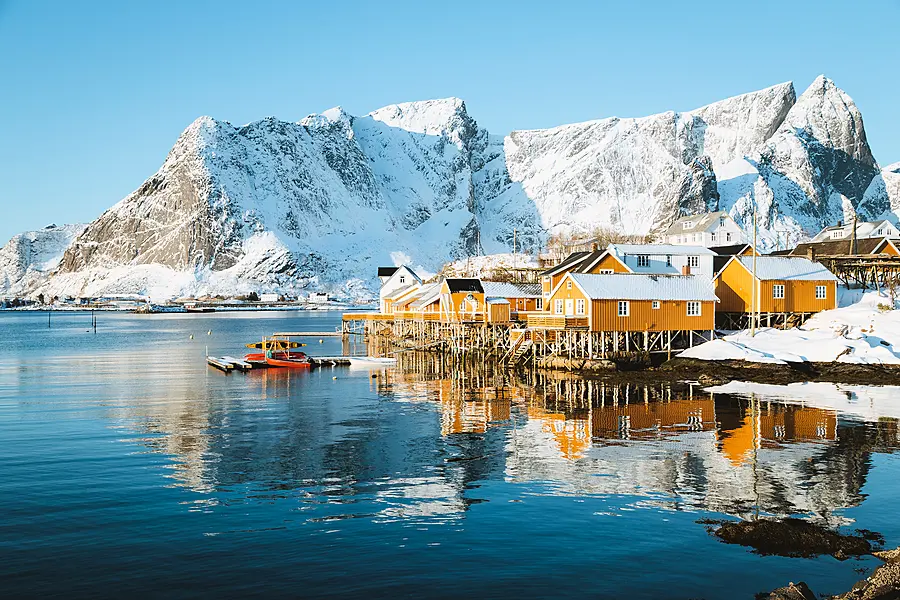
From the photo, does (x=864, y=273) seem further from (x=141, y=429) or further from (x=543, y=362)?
(x=141, y=429)

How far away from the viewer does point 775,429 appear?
101ft

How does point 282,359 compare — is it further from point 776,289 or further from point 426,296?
point 776,289

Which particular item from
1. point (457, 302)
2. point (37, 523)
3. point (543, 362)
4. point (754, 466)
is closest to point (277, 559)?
point (37, 523)

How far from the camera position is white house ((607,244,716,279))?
205 feet

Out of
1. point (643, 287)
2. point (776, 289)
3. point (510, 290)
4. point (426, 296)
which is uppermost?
point (510, 290)

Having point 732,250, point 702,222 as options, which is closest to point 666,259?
point 732,250

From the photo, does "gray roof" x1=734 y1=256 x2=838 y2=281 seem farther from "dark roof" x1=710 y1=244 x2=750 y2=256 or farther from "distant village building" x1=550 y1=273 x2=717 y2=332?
"dark roof" x1=710 y1=244 x2=750 y2=256

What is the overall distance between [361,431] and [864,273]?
53.2 metres

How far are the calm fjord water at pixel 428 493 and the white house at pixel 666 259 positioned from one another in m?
22.7

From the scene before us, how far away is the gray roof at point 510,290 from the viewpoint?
71750 millimetres

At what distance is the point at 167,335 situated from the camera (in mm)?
111875

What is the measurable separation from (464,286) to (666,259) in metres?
18.2

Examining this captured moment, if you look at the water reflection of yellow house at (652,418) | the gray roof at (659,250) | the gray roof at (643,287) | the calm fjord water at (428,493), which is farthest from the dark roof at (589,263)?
the water reflection of yellow house at (652,418)

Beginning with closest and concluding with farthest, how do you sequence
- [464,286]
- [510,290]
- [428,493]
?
1. [428,493]
2. [510,290]
3. [464,286]
